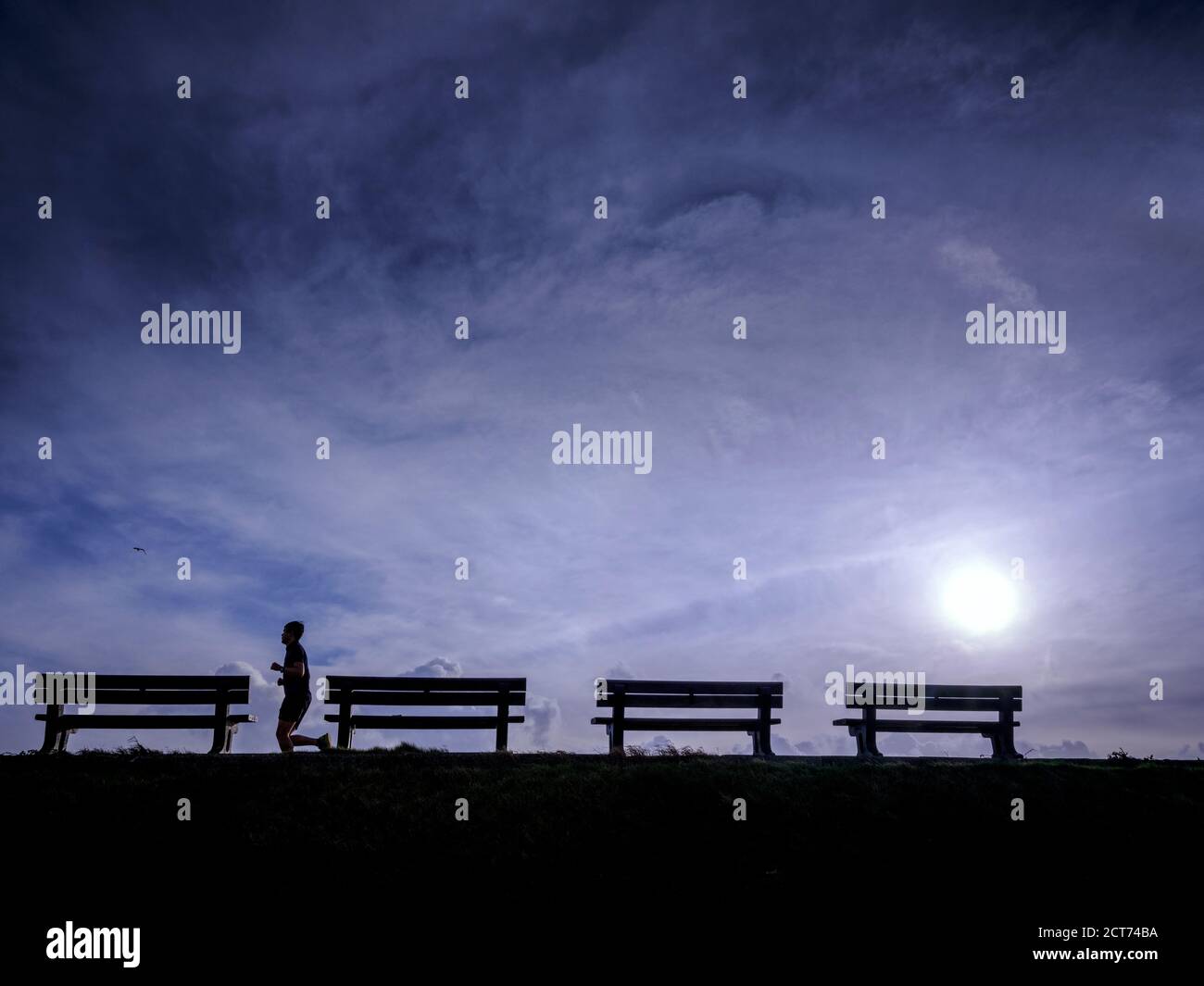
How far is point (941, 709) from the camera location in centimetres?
1473

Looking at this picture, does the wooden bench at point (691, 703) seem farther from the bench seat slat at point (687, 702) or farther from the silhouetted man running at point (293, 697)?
the silhouetted man running at point (293, 697)

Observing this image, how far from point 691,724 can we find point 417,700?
472cm

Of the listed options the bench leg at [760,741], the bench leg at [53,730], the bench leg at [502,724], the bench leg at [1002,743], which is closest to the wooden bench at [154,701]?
the bench leg at [53,730]

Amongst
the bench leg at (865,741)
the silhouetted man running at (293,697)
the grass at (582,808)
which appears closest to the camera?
the grass at (582,808)

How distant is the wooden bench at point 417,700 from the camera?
536 inches

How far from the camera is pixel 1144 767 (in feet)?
42.5

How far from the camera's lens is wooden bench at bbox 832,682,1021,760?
14352 millimetres

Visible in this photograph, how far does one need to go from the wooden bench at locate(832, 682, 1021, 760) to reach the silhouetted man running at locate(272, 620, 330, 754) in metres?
9.07

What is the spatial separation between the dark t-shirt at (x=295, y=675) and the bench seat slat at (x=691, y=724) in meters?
4.73

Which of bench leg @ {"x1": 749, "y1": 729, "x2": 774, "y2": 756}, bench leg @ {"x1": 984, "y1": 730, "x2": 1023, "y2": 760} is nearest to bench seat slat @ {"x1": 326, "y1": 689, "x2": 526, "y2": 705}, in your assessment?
bench leg @ {"x1": 749, "y1": 729, "x2": 774, "y2": 756}

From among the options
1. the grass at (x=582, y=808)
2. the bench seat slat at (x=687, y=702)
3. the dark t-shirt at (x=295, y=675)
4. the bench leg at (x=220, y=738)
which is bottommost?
the grass at (x=582, y=808)
